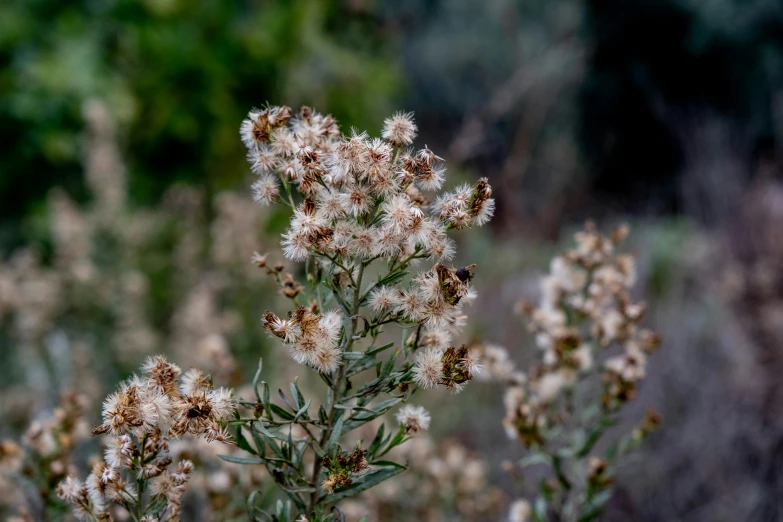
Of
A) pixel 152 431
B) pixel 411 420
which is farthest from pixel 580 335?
pixel 152 431

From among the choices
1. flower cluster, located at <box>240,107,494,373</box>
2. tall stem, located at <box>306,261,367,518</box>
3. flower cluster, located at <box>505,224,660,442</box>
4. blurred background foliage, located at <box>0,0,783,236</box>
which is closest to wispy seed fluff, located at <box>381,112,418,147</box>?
flower cluster, located at <box>240,107,494,373</box>

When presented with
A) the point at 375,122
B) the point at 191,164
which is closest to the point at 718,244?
the point at 375,122

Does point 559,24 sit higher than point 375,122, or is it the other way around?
point 559,24

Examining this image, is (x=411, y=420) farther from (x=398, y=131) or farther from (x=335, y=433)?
(x=398, y=131)

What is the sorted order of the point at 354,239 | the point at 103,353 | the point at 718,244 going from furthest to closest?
the point at 718,244 < the point at 103,353 < the point at 354,239

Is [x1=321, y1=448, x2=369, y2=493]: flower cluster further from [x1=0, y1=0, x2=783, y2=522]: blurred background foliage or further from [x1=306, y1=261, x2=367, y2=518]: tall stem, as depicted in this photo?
[x1=0, y1=0, x2=783, y2=522]: blurred background foliage

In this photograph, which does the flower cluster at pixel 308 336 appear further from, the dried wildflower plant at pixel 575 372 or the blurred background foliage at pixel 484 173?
the blurred background foliage at pixel 484 173

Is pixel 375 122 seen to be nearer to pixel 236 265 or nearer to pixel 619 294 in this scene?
pixel 236 265
